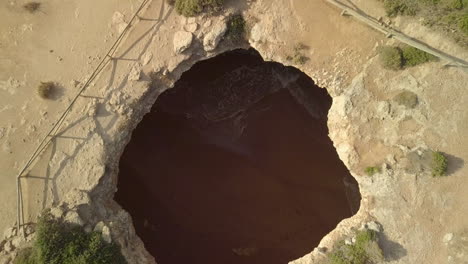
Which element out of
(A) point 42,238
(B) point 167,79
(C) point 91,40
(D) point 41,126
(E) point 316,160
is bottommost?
(A) point 42,238

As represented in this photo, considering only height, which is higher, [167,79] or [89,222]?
[167,79]

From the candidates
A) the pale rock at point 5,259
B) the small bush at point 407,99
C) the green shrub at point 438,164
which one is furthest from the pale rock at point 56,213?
the green shrub at point 438,164

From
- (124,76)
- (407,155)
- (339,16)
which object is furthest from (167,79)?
(407,155)

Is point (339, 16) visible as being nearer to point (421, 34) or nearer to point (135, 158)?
point (421, 34)

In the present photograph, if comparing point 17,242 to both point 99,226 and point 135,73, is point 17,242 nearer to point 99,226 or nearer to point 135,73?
point 99,226

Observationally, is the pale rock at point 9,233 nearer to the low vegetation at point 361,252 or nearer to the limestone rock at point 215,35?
the limestone rock at point 215,35

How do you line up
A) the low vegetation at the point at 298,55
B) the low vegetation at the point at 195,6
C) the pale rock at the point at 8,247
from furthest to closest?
1. the low vegetation at the point at 298,55
2. the low vegetation at the point at 195,6
3. the pale rock at the point at 8,247
